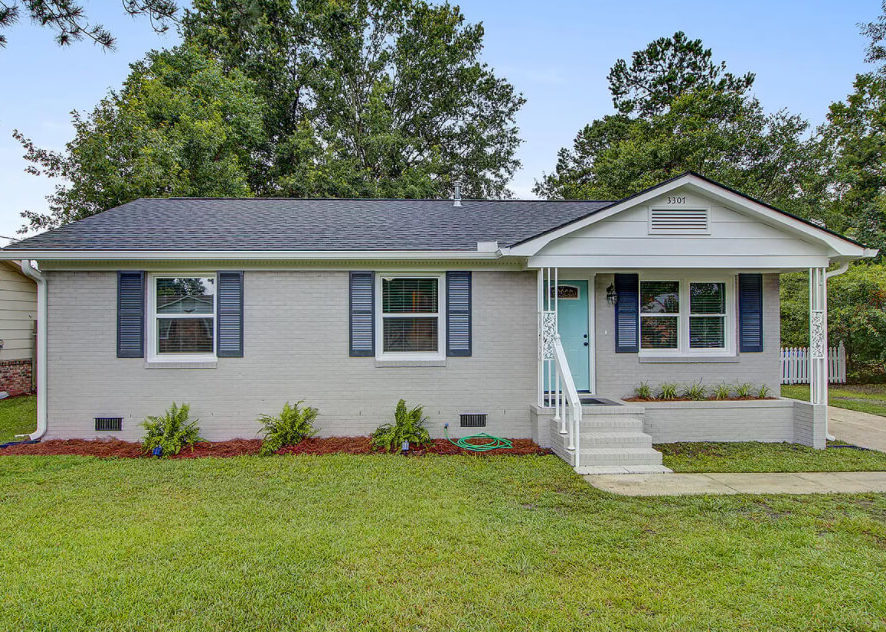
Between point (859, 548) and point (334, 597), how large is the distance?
4.06 m

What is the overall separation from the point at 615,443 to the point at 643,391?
1697 millimetres

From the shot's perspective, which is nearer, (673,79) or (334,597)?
(334,597)

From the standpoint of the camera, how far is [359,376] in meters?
7.70

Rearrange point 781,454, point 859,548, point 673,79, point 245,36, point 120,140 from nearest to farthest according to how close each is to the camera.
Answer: point 859,548 → point 781,454 → point 120,140 → point 245,36 → point 673,79

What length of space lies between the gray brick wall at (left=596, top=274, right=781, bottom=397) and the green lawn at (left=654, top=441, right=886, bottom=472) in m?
1.14

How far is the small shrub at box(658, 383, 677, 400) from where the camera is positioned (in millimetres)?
7895

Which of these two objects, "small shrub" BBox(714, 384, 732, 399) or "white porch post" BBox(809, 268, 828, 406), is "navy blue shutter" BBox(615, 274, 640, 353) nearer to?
"small shrub" BBox(714, 384, 732, 399)

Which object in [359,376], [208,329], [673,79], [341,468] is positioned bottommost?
[341,468]

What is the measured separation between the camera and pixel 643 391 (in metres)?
7.96

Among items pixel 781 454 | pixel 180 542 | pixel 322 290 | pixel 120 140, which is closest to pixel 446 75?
pixel 120 140

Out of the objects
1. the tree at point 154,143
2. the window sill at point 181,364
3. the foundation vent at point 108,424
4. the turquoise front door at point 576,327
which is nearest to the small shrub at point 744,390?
the turquoise front door at point 576,327

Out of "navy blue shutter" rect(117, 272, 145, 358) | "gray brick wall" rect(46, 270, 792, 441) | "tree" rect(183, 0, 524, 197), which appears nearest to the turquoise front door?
"gray brick wall" rect(46, 270, 792, 441)

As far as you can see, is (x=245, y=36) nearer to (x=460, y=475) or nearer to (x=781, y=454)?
(x=460, y=475)

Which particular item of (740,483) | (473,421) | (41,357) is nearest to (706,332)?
(740,483)
